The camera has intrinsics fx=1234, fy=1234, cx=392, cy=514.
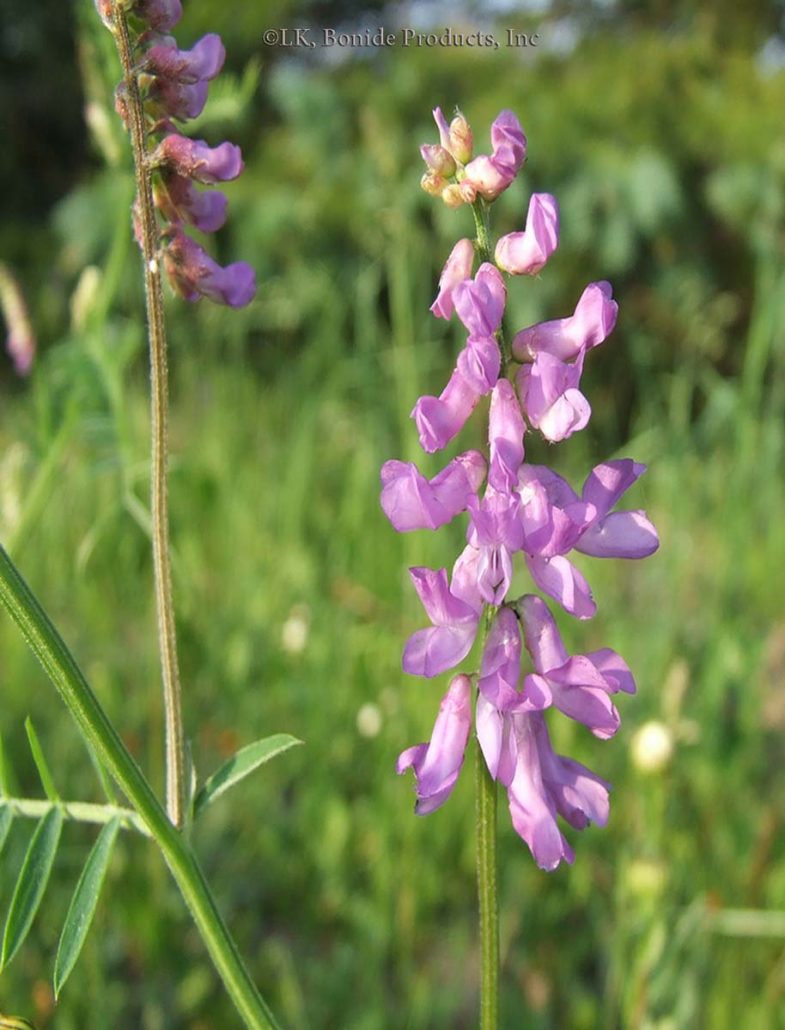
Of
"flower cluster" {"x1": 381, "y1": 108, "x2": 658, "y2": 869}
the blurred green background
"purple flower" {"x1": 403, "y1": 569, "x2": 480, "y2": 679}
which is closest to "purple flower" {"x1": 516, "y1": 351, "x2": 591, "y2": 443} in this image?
"flower cluster" {"x1": 381, "y1": 108, "x2": 658, "y2": 869}

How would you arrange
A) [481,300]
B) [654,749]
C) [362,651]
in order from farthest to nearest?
[362,651], [654,749], [481,300]

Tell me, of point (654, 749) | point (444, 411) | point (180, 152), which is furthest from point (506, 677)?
point (654, 749)

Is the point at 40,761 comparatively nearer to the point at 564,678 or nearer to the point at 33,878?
the point at 33,878

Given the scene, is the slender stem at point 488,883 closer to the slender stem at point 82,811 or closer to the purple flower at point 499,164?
the slender stem at point 82,811

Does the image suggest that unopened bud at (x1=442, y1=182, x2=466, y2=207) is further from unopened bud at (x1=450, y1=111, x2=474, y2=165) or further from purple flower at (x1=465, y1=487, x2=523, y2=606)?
purple flower at (x1=465, y1=487, x2=523, y2=606)

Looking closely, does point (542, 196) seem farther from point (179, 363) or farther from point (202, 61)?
point (179, 363)
